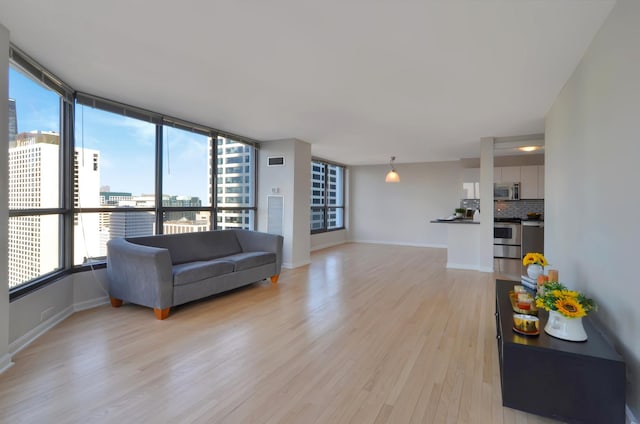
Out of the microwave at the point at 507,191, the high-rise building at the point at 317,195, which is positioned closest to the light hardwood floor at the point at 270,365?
the microwave at the point at 507,191

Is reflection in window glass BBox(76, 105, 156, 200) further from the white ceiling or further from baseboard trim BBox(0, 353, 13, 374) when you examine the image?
baseboard trim BBox(0, 353, 13, 374)

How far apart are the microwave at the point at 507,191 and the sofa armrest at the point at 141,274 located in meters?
7.26

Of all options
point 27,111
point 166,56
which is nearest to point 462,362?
point 166,56

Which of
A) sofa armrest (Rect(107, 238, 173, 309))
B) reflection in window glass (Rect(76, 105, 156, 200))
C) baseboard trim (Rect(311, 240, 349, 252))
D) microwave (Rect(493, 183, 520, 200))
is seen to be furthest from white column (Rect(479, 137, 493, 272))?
reflection in window glass (Rect(76, 105, 156, 200))

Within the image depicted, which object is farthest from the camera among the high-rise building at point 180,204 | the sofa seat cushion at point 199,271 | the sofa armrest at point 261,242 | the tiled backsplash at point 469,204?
the tiled backsplash at point 469,204

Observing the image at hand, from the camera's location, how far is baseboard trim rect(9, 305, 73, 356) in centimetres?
262

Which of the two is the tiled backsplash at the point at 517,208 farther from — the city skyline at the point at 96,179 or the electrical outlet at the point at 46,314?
the electrical outlet at the point at 46,314

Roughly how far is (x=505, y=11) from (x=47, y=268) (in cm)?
463

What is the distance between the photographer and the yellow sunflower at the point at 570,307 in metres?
1.88

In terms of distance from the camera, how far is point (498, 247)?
7.57 meters

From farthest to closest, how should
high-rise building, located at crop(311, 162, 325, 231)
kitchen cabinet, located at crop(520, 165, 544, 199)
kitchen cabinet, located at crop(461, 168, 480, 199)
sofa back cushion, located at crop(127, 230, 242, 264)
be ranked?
1. high-rise building, located at crop(311, 162, 325, 231)
2. kitchen cabinet, located at crop(461, 168, 480, 199)
3. kitchen cabinet, located at crop(520, 165, 544, 199)
4. sofa back cushion, located at crop(127, 230, 242, 264)

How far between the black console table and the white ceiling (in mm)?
2097

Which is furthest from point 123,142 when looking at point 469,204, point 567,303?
point 469,204

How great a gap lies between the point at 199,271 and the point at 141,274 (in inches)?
23.9
